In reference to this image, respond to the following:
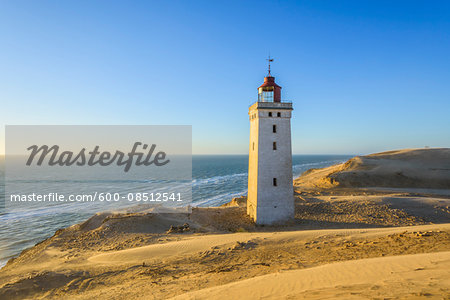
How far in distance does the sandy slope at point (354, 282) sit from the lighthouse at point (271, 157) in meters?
10.1

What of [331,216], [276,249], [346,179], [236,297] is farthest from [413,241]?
[346,179]

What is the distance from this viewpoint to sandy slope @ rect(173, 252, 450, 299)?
7042 millimetres

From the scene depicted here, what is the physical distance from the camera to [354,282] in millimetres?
7961

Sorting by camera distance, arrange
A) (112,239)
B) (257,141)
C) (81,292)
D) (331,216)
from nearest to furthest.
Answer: (81,292) < (112,239) < (257,141) < (331,216)

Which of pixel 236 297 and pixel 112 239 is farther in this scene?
pixel 112 239

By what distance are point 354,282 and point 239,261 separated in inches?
211

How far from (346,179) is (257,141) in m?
29.1

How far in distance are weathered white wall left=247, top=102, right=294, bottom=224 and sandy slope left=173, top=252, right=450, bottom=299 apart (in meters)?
10.1

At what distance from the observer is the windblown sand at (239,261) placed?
8.00 m

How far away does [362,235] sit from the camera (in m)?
14.7

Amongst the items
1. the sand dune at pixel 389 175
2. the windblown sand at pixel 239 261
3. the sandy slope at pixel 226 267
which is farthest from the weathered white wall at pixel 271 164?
the sand dune at pixel 389 175

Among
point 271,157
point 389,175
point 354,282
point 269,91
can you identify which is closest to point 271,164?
point 271,157

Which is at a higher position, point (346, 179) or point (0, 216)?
point (346, 179)

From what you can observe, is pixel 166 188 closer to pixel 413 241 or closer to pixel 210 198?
pixel 210 198
